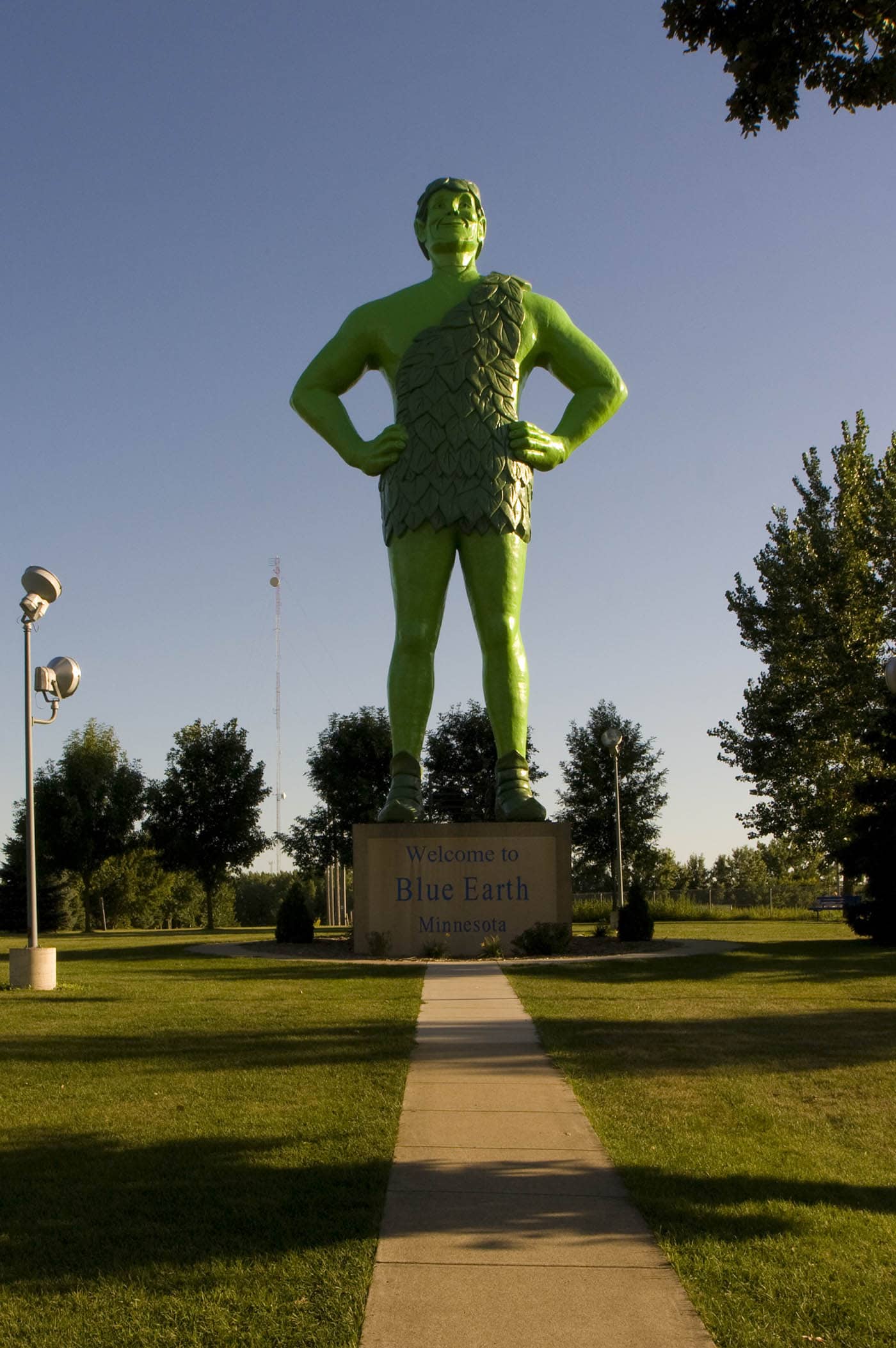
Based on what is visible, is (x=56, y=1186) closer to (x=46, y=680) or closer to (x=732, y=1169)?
(x=732, y=1169)

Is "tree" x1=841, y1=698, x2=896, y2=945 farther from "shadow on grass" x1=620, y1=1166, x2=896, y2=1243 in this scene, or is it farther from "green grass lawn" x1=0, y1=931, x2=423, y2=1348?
"shadow on grass" x1=620, y1=1166, x2=896, y2=1243

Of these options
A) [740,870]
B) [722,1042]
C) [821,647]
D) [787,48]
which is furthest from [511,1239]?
[740,870]

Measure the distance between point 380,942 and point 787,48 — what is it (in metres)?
12.7

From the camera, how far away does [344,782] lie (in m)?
42.8

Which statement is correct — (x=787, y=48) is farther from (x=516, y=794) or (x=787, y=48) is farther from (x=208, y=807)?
(x=208, y=807)

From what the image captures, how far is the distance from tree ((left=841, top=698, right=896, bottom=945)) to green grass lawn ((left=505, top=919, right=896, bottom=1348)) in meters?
5.97

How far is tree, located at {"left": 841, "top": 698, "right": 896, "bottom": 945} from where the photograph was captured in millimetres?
18781

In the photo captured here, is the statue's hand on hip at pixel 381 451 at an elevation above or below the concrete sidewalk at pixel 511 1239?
above

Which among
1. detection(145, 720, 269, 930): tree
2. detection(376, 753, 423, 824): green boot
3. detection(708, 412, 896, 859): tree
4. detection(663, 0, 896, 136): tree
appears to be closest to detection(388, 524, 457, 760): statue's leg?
detection(376, 753, 423, 824): green boot

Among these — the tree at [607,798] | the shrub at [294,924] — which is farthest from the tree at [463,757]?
the shrub at [294,924]

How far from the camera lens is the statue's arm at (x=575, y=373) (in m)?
17.0

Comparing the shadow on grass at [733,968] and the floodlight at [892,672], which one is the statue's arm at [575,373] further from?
the shadow on grass at [733,968]

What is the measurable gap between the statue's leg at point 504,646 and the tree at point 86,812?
87.4 ft

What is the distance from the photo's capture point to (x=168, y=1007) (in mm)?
10633
